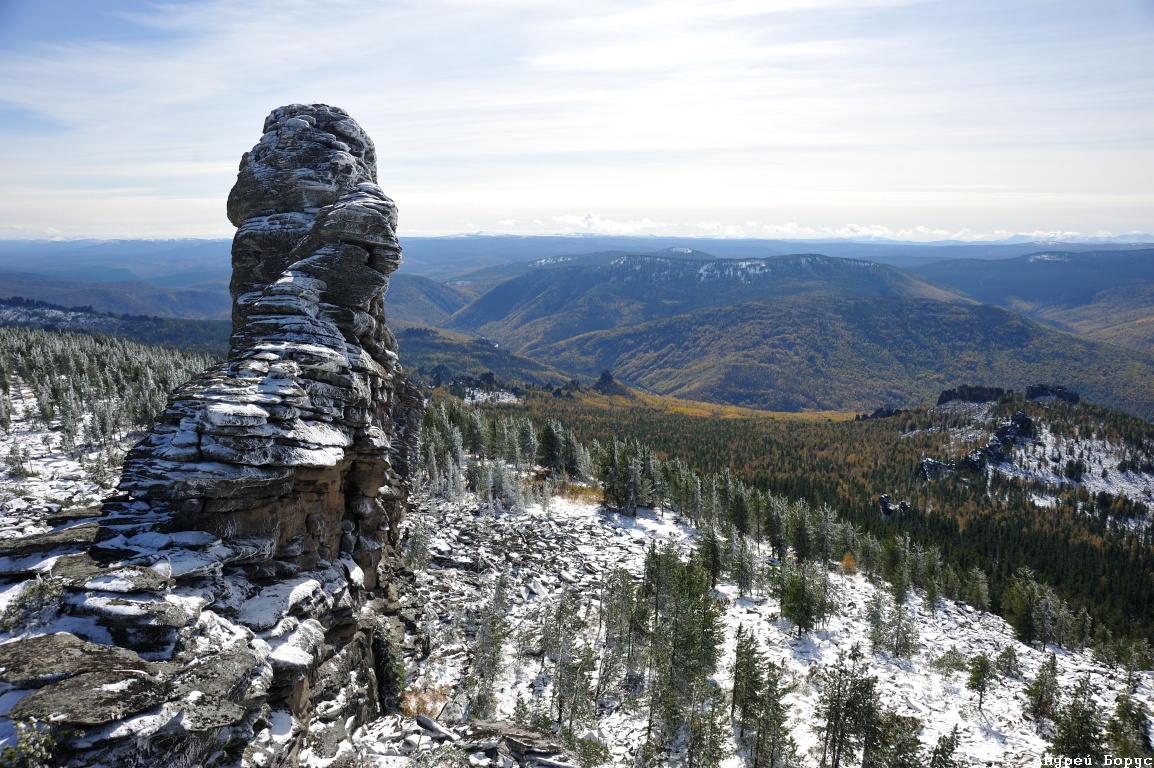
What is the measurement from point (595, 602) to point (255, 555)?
43.4 metres

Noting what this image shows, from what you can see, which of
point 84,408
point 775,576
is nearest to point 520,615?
point 775,576

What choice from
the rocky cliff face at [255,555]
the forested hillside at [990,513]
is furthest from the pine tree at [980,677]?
the rocky cliff face at [255,555]

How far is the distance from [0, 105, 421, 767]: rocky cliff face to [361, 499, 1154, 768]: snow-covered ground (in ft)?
17.1

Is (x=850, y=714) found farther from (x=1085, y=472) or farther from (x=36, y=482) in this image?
(x=1085, y=472)

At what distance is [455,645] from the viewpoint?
143 feet

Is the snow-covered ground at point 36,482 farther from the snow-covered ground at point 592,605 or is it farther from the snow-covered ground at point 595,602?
the snow-covered ground at point 595,602

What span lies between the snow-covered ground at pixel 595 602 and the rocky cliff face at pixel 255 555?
5.23m

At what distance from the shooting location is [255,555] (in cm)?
2105

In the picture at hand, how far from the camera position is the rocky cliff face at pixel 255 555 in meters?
14.7

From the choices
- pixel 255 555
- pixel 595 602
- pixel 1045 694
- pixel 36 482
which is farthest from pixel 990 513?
pixel 36 482

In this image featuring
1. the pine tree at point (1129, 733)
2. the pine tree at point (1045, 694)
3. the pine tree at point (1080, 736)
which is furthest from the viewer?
the pine tree at point (1045, 694)

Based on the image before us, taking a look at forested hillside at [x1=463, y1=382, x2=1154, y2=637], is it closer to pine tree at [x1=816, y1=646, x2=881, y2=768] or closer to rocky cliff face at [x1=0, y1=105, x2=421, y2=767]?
pine tree at [x1=816, y1=646, x2=881, y2=768]

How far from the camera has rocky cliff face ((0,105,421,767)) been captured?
48.4ft

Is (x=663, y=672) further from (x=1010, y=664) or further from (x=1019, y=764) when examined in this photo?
(x=1010, y=664)
